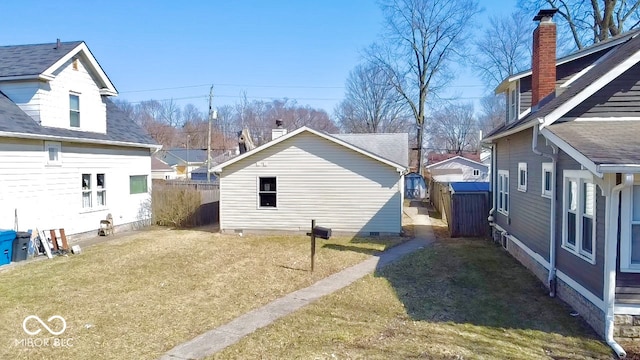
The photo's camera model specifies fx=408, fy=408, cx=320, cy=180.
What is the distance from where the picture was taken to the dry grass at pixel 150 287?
626cm

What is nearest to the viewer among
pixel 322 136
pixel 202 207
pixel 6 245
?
pixel 6 245

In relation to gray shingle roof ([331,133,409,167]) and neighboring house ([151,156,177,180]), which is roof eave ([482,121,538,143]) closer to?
gray shingle roof ([331,133,409,167])

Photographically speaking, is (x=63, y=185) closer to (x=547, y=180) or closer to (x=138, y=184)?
(x=138, y=184)

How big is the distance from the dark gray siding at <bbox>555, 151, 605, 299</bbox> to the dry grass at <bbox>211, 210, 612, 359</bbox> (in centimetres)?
67

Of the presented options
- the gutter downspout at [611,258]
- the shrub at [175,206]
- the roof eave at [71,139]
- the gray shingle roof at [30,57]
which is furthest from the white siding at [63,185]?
the gutter downspout at [611,258]

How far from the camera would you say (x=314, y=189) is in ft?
52.8

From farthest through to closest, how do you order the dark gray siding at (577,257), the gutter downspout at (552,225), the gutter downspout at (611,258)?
A: 1. the gutter downspout at (552,225)
2. the dark gray siding at (577,257)
3. the gutter downspout at (611,258)

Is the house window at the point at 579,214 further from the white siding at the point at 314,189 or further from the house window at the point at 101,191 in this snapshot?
the house window at the point at 101,191

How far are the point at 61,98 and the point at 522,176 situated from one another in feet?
50.4

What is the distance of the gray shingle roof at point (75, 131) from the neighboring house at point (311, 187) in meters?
4.57

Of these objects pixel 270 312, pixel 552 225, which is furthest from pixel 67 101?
pixel 552 225

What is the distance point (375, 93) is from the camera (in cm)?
5259

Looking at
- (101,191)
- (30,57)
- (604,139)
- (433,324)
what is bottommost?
(433,324)

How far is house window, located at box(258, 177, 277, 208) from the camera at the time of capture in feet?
53.9
